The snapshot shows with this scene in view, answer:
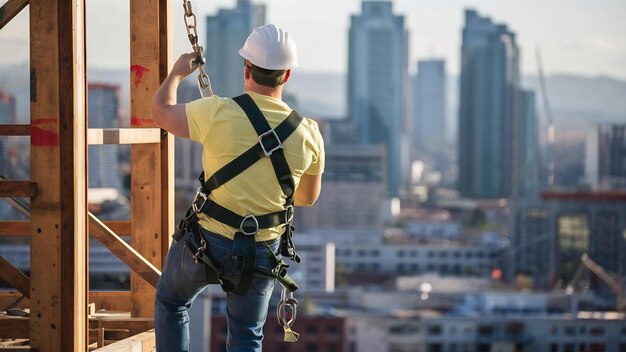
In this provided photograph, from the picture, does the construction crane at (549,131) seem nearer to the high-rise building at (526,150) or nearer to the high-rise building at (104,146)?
the high-rise building at (526,150)

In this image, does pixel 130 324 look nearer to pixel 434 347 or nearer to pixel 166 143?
pixel 166 143

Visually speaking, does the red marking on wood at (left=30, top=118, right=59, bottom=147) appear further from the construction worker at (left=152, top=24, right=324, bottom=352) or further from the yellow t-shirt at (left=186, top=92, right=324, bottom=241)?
the yellow t-shirt at (left=186, top=92, right=324, bottom=241)

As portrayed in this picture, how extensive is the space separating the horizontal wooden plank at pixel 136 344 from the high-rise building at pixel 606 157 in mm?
122891

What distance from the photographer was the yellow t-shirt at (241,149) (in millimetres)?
5883

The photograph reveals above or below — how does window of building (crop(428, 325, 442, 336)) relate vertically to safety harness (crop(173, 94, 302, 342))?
below

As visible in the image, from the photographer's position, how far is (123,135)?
6906 millimetres

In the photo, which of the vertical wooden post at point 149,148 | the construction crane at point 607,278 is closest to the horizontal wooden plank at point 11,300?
the vertical wooden post at point 149,148

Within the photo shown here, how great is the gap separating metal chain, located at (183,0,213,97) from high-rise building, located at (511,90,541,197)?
158 m

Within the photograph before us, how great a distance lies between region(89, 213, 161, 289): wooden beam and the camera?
708 centimetres

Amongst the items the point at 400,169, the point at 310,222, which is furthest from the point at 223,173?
the point at 400,169

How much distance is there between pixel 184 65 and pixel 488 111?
168 meters

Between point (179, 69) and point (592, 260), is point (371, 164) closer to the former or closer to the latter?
point (592, 260)

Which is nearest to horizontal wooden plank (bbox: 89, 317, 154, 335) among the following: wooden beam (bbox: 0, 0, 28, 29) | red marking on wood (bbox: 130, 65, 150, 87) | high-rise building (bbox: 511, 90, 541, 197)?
red marking on wood (bbox: 130, 65, 150, 87)

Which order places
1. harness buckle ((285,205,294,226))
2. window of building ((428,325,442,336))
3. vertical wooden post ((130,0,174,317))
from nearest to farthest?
1. harness buckle ((285,205,294,226))
2. vertical wooden post ((130,0,174,317))
3. window of building ((428,325,442,336))
